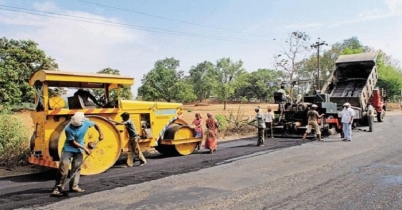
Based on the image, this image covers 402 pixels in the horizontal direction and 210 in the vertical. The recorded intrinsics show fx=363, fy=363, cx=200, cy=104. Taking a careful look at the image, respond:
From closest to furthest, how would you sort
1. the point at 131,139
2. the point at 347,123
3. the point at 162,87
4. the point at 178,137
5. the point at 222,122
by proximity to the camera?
the point at 131,139, the point at 178,137, the point at 347,123, the point at 222,122, the point at 162,87

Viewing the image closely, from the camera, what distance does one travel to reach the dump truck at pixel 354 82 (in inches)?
730

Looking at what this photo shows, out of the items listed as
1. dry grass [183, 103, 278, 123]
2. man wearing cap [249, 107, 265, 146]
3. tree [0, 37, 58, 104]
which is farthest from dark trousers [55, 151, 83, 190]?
tree [0, 37, 58, 104]

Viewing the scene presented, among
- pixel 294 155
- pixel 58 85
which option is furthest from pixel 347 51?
pixel 58 85

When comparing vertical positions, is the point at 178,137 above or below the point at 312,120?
below

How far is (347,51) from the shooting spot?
59062 mm

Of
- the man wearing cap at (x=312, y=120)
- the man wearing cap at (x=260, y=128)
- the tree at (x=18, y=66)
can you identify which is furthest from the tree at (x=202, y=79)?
the man wearing cap at (x=260, y=128)

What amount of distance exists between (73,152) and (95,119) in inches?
81.3

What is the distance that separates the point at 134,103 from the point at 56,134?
2.61m

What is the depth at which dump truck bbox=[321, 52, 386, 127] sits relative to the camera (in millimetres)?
18531

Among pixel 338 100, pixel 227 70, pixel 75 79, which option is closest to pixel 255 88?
pixel 227 70

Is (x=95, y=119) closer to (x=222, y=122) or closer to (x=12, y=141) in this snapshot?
(x=12, y=141)

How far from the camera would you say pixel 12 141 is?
9.87m

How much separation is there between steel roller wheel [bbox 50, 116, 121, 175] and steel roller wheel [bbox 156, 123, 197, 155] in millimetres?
2161

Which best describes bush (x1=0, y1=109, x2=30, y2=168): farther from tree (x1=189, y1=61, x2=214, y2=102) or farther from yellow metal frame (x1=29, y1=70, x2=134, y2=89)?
tree (x1=189, y1=61, x2=214, y2=102)
